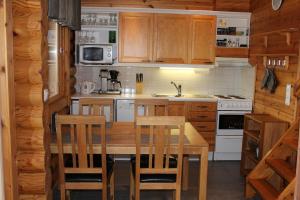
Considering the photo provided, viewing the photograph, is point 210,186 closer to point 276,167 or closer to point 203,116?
point 276,167

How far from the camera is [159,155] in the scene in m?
2.75

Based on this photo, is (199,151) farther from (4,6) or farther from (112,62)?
(112,62)

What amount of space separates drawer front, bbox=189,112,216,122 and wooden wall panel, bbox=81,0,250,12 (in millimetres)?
1623

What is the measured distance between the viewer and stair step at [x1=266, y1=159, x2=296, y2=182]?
3015mm

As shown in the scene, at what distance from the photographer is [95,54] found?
4.88 metres

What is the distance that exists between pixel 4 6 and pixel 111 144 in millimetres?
1359

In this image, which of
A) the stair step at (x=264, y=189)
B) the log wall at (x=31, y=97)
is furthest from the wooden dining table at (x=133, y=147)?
the stair step at (x=264, y=189)

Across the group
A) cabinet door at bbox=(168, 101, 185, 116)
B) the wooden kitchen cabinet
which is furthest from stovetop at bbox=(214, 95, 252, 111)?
cabinet door at bbox=(168, 101, 185, 116)

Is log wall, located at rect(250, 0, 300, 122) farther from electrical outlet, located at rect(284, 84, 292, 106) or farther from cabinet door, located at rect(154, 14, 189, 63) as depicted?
cabinet door, located at rect(154, 14, 189, 63)

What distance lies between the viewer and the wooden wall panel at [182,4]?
16.1ft

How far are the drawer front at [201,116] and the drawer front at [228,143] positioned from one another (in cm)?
33

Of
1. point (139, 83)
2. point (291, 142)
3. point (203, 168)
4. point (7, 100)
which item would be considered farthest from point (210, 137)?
point (7, 100)

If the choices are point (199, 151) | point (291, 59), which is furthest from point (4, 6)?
point (291, 59)

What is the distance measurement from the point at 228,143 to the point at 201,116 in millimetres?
597
